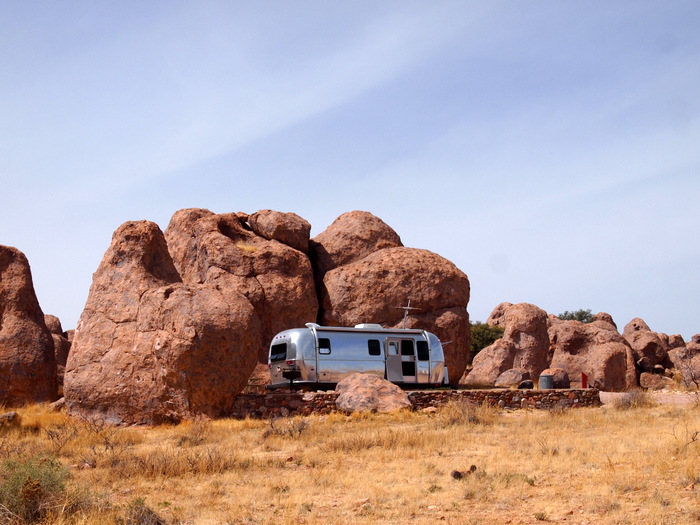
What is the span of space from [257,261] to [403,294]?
17.9 feet

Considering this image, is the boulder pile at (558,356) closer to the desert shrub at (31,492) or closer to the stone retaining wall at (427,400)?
the stone retaining wall at (427,400)

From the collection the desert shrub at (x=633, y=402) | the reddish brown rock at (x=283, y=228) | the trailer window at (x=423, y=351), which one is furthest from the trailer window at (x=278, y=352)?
the desert shrub at (x=633, y=402)

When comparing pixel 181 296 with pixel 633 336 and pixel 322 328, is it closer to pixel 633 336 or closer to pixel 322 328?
pixel 322 328

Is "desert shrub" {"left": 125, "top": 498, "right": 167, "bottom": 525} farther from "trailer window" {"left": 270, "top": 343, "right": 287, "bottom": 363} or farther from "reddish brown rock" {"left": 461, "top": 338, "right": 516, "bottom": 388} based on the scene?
"reddish brown rock" {"left": 461, "top": 338, "right": 516, "bottom": 388}

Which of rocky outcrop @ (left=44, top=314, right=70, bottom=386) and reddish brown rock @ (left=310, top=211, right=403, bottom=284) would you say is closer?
rocky outcrop @ (left=44, top=314, right=70, bottom=386)

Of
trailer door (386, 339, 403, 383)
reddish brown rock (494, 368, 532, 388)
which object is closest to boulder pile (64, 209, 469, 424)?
reddish brown rock (494, 368, 532, 388)

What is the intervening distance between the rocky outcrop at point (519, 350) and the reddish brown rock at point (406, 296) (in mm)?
4672

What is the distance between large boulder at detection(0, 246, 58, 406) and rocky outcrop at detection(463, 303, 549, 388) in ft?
57.4

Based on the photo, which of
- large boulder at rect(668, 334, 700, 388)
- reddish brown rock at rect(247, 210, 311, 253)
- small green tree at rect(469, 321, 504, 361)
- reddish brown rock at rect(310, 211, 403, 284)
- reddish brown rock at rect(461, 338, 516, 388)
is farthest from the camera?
small green tree at rect(469, 321, 504, 361)

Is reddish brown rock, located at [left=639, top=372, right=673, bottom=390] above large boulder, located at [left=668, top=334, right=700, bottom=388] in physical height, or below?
below

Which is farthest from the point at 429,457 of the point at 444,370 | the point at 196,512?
the point at 444,370

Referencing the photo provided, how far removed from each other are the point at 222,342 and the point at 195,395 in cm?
134

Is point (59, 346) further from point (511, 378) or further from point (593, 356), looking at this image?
point (593, 356)

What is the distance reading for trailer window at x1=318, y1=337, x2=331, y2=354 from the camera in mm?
20781
